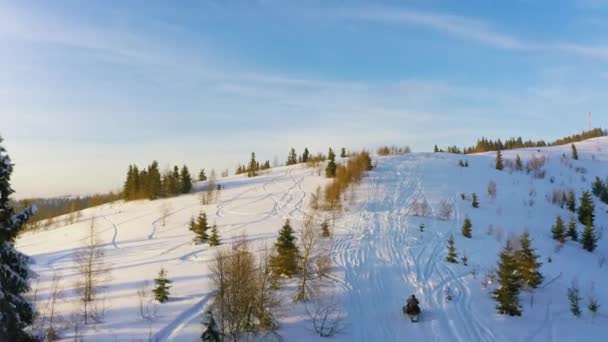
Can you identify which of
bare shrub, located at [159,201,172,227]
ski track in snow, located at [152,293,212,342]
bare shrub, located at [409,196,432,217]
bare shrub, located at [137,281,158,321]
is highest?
bare shrub, located at [409,196,432,217]

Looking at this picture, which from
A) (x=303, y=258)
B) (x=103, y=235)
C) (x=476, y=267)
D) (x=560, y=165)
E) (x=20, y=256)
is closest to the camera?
(x=20, y=256)

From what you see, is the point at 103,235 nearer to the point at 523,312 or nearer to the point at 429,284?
the point at 429,284

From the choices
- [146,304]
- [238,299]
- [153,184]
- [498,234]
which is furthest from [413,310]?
[153,184]

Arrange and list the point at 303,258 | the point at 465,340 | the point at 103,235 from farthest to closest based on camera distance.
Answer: the point at 103,235, the point at 303,258, the point at 465,340

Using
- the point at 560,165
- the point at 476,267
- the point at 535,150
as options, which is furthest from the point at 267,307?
the point at 535,150

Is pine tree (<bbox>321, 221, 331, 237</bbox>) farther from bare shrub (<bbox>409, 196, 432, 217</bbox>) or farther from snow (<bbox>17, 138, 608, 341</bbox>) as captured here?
bare shrub (<bbox>409, 196, 432, 217</bbox>)

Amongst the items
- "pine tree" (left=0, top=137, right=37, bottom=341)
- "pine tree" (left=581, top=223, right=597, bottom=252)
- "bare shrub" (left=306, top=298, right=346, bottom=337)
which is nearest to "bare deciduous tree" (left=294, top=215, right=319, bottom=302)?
"bare shrub" (left=306, top=298, right=346, bottom=337)
